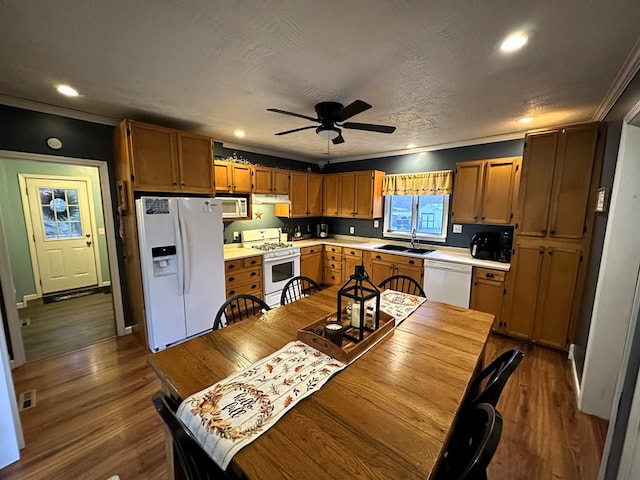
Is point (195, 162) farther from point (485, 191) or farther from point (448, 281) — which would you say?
point (485, 191)

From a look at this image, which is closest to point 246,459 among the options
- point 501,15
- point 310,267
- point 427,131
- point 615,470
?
point 615,470

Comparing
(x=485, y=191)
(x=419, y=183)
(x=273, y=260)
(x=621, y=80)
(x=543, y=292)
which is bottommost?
(x=543, y=292)

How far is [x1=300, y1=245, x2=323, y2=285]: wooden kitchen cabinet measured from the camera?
440 centimetres

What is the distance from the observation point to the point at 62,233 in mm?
4371

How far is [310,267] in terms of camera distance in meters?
4.55

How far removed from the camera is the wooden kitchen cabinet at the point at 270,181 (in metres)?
3.90

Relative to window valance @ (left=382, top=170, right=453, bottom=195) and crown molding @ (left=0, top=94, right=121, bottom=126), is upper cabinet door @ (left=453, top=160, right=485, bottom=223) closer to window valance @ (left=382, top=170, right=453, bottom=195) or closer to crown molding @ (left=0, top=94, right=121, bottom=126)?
window valance @ (left=382, top=170, right=453, bottom=195)

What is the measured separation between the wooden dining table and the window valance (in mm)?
2438

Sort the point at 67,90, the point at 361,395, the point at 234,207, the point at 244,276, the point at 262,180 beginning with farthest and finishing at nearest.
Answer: the point at 262,180, the point at 234,207, the point at 244,276, the point at 67,90, the point at 361,395

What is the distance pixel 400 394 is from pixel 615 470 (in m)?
0.93

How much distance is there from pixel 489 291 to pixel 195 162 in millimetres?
3760

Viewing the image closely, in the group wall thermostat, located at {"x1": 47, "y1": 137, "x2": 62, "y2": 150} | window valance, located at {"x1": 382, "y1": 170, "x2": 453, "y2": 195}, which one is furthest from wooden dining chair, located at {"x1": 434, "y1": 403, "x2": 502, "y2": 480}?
wall thermostat, located at {"x1": 47, "y1": 137, "x2": 62, "y2": 150}

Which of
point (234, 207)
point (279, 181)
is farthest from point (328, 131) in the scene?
point (279, 181)

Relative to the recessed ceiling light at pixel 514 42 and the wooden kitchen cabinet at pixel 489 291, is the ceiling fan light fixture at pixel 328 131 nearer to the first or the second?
the recessed ceiling light at pixel 514 42
